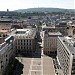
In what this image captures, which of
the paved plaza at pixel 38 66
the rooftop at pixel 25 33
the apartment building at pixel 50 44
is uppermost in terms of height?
the rooftop at pixel 25 33

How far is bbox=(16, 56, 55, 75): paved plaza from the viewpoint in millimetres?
90000

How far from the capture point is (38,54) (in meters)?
123

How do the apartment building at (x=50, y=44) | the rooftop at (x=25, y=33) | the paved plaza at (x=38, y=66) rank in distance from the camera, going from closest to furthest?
1. the paved plaza at (x=38, y=66)
2. the apartment building at (x=50, y=44)
3. the rooftop at (x=25, y=33)

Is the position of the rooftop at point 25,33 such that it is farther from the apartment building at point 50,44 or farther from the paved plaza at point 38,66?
the paved plaza at point 38,66

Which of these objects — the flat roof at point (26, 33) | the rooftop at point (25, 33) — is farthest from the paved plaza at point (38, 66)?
the flat roof at point (26, 33)

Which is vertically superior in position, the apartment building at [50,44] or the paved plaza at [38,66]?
the apartment building at [50,44]

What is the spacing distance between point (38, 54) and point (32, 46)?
606 cm

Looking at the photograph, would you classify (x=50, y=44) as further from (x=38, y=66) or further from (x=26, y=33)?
(x=38, y=66)

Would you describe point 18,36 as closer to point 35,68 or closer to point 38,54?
point 38,54

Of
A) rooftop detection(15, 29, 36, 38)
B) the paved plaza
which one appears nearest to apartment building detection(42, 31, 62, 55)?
the paved plaza

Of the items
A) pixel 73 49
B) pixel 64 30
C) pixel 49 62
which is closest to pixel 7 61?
pixel 49 62

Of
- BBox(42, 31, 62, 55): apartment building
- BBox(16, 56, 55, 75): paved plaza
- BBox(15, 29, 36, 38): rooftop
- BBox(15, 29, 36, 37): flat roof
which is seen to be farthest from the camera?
BBox(15, 29, 36, 37): flat roof

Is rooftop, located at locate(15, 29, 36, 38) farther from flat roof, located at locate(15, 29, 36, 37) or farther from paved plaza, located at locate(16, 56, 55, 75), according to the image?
paved plaza, located at locate(16, 56, 55, 75)

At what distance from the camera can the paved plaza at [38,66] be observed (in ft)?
295
